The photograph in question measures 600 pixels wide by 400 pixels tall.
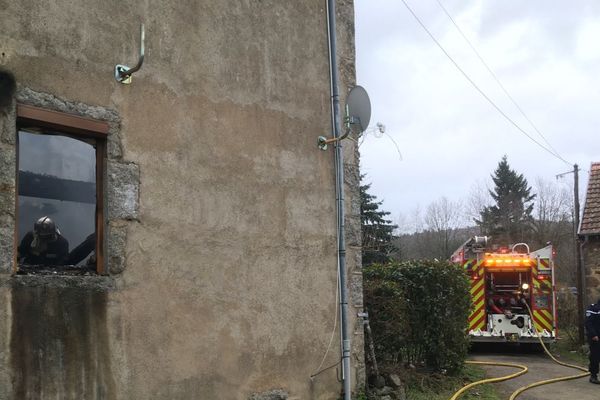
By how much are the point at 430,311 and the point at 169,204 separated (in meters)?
5.50

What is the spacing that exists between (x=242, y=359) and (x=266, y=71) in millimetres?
3060

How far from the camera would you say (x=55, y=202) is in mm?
5074

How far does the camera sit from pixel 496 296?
14.0 m

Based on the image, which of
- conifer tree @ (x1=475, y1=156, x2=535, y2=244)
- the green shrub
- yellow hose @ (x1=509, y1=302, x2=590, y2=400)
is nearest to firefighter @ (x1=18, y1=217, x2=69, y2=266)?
the green shrub

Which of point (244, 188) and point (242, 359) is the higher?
point (244, 188)

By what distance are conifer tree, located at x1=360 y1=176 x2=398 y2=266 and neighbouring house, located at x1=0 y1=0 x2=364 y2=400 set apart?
52.3 feet

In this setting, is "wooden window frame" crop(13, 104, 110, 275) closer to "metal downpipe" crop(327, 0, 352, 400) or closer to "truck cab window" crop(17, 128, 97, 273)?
"truck cab window" crop(17, 128, 97, 273)

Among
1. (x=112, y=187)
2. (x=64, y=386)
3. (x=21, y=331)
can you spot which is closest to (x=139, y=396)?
(x=64, y=386)

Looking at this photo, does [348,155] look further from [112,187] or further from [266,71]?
[112,187]

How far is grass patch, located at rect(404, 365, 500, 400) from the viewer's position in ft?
27.8

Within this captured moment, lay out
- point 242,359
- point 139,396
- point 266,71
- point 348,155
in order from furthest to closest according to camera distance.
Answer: point 348,155, point 266,71, point 242,359, point 139,396

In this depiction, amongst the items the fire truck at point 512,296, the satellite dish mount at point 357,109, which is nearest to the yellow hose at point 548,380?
the fire truck at point 512,296

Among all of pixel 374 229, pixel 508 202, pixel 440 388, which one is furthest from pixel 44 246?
pixel 508 202

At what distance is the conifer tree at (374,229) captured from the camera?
2352 centimetres
